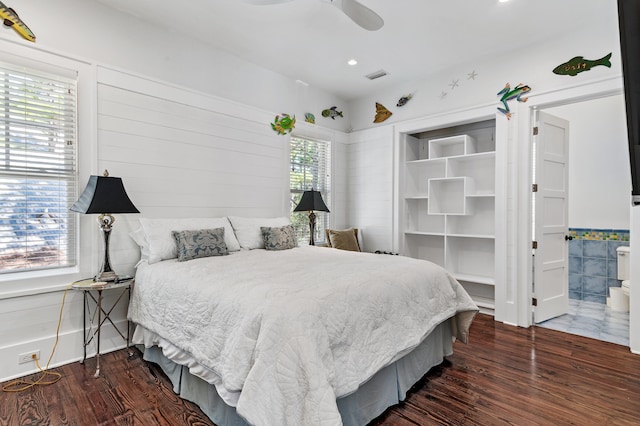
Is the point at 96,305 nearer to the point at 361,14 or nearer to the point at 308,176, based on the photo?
the point at 308,176

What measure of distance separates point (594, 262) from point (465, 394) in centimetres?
355

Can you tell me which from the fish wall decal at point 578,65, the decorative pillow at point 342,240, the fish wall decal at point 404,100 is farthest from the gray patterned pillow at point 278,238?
the fish wall decal at point 578,65

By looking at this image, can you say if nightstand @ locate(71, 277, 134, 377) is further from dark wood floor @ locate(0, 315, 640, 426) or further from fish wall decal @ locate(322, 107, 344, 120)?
fish wall decal @ locate(322, 107, 344, 120)

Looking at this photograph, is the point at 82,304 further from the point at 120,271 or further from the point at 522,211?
the point at 522,211

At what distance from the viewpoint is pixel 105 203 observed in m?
2.43

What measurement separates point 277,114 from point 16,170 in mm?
2588

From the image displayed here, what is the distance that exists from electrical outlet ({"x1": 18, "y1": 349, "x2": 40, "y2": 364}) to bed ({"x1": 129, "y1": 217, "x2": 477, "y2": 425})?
2.20 ft

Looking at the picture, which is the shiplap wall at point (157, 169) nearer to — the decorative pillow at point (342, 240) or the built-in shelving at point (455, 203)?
the decorative pillow at point (342, 240)

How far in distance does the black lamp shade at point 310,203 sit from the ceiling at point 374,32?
60.6 inches

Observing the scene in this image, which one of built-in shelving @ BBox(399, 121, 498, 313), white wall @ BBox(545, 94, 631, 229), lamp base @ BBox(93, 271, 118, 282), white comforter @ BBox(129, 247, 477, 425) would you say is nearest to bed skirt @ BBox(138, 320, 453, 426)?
white comforter @ BBox(129, 247, 477, 425)

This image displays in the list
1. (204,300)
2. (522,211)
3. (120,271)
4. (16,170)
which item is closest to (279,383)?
(204,300)

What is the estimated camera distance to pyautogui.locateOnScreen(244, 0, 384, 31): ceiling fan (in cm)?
221

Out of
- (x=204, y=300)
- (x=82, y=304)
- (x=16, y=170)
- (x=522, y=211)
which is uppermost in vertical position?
(x=16, y=170)

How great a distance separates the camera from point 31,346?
2434 mm
